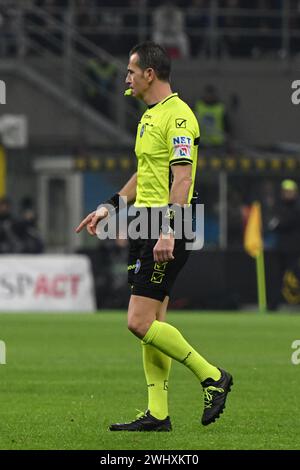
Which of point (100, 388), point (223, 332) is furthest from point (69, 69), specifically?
point (100, 388)

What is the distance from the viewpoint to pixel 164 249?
335 inches

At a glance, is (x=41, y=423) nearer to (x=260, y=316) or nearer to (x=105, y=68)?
(x=260, y=316)

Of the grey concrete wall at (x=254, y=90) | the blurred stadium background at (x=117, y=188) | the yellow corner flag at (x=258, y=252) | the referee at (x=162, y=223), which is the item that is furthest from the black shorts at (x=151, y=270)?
the grey concrete wall at (x=254, y=90)

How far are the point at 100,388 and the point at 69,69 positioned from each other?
18.0 meters

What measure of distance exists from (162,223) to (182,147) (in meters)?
0.48

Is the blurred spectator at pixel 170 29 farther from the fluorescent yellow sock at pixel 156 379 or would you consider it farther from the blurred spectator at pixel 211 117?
the fluorescent yellow sock at pixel 156 379

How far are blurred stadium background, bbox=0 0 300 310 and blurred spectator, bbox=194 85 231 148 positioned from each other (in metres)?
0.03

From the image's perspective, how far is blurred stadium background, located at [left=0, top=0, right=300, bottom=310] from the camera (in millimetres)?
25953

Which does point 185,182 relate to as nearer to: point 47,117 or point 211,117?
point 211,117

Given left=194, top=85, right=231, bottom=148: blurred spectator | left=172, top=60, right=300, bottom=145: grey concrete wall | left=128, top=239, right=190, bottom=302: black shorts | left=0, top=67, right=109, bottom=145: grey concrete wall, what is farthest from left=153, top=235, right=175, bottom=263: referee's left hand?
left=172, top=60, right=300, bottom=145: grey concrete wall

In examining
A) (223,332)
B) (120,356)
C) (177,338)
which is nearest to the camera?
(177,338)

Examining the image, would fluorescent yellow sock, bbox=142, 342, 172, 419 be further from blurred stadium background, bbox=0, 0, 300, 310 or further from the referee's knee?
blurred stadium background, bbox=0, 0, 300, 310

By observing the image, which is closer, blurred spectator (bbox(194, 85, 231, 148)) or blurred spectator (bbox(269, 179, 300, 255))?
blurred spectator (bbox(269, 179, 300, 255))

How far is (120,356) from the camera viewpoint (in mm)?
14828
